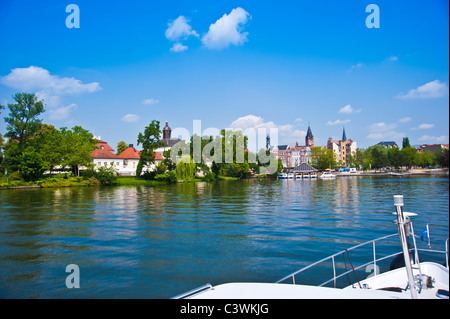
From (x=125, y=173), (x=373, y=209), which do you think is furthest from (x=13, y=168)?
(x=373, y=209)

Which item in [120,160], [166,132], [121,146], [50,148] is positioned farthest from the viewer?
[166,132]

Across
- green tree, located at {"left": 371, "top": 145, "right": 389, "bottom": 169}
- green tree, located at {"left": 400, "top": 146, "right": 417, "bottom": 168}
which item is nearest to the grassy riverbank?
green tree, located at {"left": 400, "top": 146, "right": 417, "bottom": 168}

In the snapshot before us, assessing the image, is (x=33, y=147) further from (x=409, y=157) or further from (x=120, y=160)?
(x=409, y=157)

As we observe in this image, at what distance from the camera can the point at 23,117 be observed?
218 feet

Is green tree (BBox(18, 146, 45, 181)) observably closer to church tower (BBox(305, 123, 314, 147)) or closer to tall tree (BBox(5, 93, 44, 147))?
tall tree (BBox(5, 93, 44, 147))

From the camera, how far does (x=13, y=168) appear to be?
54844 mm

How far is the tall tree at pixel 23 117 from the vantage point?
64.8 metres

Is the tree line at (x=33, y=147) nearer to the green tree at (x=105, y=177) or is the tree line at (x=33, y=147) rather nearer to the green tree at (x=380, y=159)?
the green tree at (x=105, y=177)

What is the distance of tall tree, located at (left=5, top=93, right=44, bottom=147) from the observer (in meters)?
64.8

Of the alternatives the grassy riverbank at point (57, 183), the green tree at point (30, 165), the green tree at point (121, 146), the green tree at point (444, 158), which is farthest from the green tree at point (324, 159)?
the green tree at point (444, 158)

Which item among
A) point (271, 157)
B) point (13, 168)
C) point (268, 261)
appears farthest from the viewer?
point (271, 157)

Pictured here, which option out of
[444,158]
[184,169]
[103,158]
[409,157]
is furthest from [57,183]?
[409,157]
